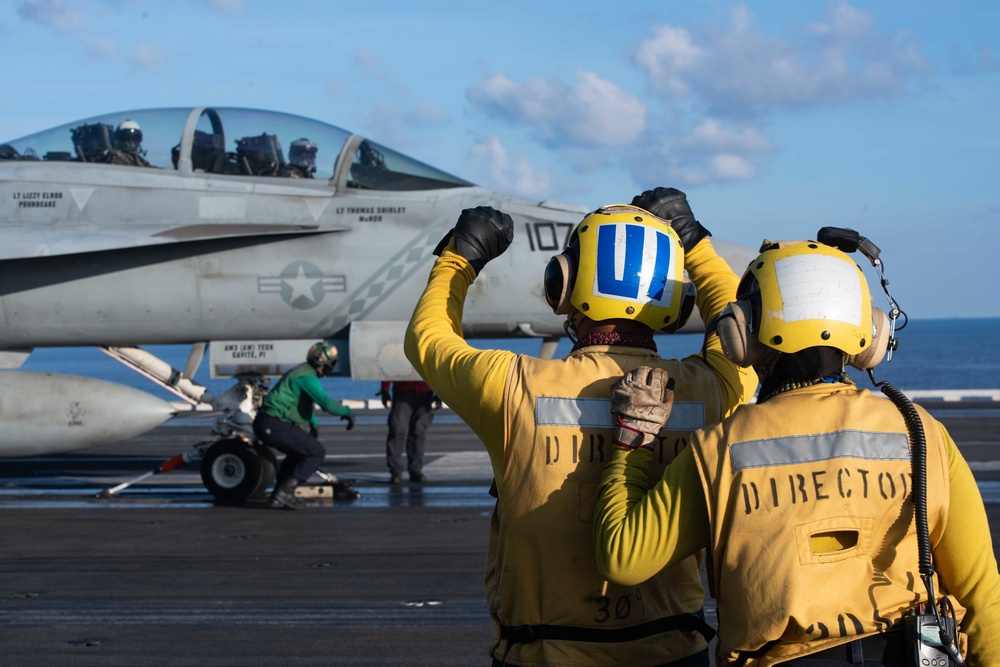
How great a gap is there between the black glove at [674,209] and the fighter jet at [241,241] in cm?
694

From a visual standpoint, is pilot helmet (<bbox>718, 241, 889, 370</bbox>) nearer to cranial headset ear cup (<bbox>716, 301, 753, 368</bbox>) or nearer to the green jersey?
cranial headset ear cup (<bbox>716, 301, 753, 368</bbox>)

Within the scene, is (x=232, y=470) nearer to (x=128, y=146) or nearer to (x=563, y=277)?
(x=128, y=146)

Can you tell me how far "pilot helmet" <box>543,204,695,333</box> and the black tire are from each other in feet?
30.0

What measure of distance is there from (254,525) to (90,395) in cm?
316

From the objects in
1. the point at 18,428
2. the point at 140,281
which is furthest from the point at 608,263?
the point at 18,428

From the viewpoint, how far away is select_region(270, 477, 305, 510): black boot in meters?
10.9

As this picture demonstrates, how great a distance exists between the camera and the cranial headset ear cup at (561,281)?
2.88m

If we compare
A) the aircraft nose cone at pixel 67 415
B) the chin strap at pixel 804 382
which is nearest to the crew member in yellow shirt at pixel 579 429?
the chin strap at pixel 804 382

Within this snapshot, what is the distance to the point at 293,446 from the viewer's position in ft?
35.9

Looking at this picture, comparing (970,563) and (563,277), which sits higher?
(563,277)

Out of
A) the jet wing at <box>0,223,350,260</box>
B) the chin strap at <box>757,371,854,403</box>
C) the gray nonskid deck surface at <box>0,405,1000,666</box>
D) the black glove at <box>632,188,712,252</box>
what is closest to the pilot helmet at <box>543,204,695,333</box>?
the black glove at <box>632,188,712,252</box>

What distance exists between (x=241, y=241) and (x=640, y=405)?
28.4 ft

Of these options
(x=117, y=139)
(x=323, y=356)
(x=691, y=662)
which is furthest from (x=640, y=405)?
(x=117, y=139)

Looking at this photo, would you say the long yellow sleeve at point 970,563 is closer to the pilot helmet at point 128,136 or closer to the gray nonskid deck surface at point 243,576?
the gray nonskid deck surface at point 243,576
